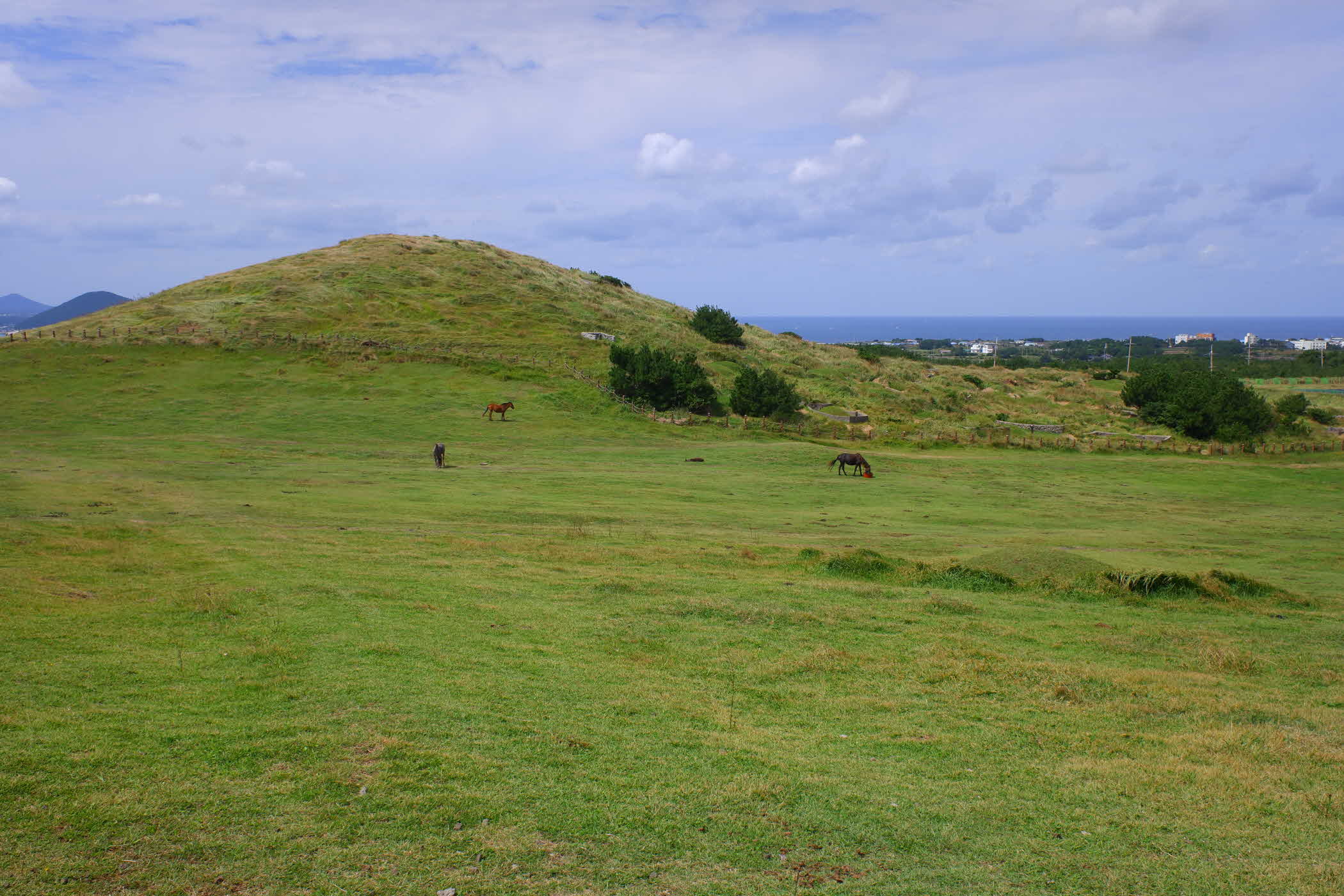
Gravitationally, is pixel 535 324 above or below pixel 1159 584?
above

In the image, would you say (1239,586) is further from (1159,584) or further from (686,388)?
(686,388)

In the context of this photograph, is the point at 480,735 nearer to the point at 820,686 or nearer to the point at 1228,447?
the point at 820,686

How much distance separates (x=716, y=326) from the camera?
344ft

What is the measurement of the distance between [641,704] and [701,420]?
49859 mm

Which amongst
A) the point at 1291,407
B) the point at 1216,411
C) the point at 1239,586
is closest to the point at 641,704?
the point at 1239,586

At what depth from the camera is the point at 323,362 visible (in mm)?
67438

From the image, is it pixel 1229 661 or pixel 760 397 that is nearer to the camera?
pixel 1229 661

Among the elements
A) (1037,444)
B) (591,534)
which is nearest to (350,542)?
(591,534)

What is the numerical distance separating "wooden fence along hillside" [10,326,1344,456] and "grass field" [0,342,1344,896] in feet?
99.8

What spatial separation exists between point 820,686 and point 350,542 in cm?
1328

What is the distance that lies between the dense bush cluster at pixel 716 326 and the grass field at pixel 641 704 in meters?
75.7

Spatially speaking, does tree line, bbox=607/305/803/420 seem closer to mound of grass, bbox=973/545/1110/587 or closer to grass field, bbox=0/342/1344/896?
grass field, bbox=0/342/1344/896

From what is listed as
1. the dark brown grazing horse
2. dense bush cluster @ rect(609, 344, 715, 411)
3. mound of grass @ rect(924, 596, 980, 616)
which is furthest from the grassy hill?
mound of grass @ rect(924, 596, 980, 616)

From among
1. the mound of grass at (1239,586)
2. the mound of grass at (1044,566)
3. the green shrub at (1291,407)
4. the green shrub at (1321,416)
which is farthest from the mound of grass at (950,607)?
the green shrub at (1321,416)
